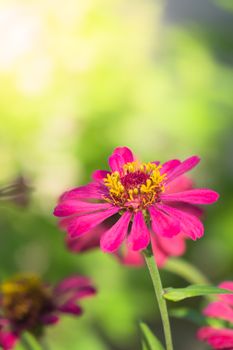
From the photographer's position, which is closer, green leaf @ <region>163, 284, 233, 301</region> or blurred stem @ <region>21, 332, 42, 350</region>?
green leaf @ <region>163, 284, 233, 301</region>

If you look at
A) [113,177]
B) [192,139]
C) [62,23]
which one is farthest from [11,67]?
[113,177]

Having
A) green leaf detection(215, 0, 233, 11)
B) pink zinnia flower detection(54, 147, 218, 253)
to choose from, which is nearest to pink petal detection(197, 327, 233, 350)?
pink zinnia flower detection(54, 147, 218, 253)

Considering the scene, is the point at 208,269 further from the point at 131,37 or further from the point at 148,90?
the point at 131,37

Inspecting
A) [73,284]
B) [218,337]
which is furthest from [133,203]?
[73,284]

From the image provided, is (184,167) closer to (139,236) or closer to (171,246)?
(139,236)

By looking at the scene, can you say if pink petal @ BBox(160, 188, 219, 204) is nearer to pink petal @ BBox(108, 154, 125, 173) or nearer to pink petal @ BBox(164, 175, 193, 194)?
pink petal @ BBox(108, 154, 125, 173)

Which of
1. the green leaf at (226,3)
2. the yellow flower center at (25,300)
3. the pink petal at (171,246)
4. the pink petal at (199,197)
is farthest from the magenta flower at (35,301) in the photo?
the green leaf at (226,3)

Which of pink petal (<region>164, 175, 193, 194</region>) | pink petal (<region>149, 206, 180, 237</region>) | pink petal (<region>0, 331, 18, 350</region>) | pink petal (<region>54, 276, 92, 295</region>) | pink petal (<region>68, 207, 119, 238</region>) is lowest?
pink petal (<region>149, 206, 180, 237</region>)
